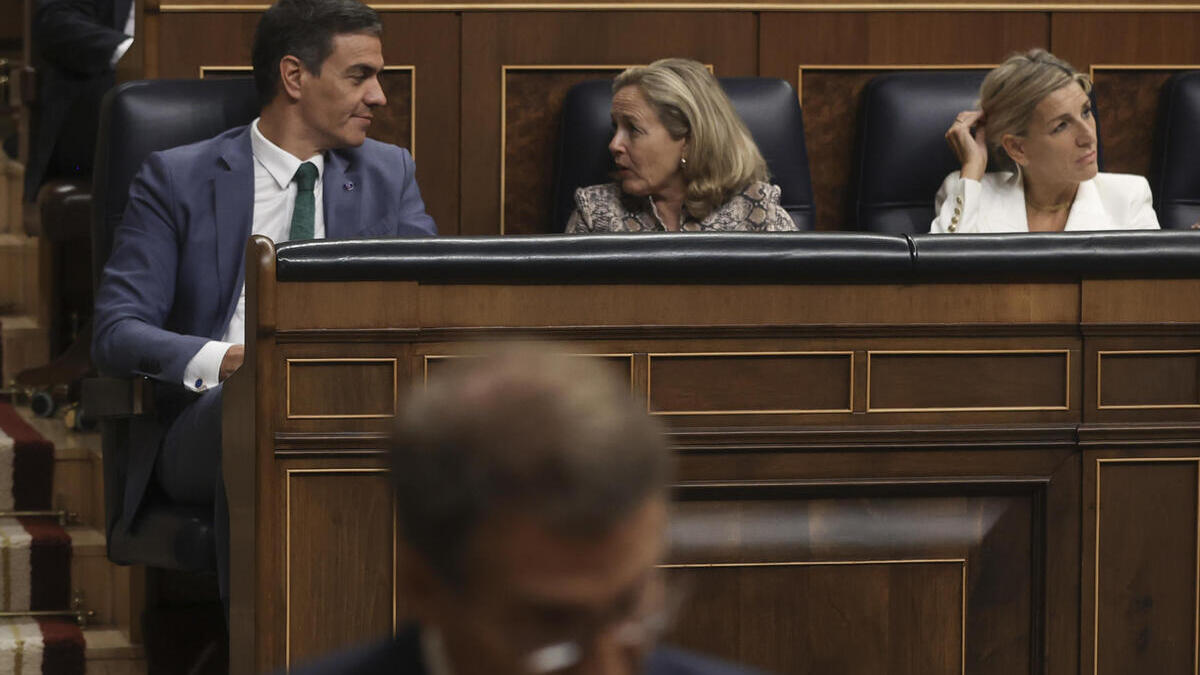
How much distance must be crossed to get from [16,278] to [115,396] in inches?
70.8

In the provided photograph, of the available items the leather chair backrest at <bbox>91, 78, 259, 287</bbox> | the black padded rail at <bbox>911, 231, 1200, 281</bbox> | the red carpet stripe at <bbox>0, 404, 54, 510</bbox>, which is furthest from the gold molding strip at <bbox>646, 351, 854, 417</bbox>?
the red carpet stripe at <bbox>0, 404, 54, 510</bbox>

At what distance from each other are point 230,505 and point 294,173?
2.17 feet

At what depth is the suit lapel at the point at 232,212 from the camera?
6.91ft

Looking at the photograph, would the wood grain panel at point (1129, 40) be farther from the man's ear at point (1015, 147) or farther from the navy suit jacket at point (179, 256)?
the navy suit jacket at point (179, 256)

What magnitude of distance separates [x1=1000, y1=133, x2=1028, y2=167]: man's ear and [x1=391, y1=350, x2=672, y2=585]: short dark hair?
2.01 m

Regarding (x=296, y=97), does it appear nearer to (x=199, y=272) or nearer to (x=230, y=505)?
(x=199, y=272)

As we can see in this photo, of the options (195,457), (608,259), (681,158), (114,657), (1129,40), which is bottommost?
(114,657)

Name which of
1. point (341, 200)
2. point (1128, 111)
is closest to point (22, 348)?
point (341, 200)

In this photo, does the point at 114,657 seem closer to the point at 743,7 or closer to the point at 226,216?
the point at 226,216

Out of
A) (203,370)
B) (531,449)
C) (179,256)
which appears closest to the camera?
(531,449)

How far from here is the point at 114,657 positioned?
7.95 feet

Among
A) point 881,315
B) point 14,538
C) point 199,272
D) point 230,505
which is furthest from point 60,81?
point 881,315

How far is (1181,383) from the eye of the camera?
5.61ft

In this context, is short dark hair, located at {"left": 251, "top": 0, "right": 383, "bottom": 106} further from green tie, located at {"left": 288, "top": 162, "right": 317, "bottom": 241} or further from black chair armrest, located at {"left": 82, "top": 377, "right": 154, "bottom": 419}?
black chair armrest, located at {"left": 82, "top": 377, "right": 154, "bottom": 419}
